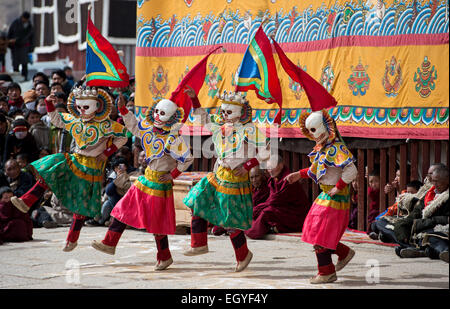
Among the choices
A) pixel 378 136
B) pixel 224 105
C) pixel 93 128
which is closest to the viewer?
pixel 224 105

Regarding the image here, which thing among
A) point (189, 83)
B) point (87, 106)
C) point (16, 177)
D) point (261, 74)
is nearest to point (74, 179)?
point (87, 106)

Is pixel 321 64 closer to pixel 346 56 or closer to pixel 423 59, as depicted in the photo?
pixel 346 56

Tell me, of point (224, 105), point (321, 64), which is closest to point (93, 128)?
point (224, 105)

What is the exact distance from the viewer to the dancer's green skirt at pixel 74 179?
8.75 metres

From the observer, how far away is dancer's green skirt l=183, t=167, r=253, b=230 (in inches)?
317

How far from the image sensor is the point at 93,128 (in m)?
8.82

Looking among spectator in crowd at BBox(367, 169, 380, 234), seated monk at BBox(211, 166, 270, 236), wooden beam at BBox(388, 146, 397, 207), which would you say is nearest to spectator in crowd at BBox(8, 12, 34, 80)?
seated monk at BBox(211, 166, 270, 236)

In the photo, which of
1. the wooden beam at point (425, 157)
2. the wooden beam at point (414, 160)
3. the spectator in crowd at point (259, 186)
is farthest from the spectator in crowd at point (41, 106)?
the wooden beam at point (425, 157)

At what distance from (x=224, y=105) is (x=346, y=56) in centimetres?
253

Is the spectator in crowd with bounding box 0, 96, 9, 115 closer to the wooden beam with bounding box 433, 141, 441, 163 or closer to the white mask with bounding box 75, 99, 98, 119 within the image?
the white mask with bounding box 75, 99, 98, 119

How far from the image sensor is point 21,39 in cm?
1900

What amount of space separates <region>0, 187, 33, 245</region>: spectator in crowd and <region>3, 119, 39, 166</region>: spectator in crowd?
5.53 feet

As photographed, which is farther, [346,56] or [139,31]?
[139,31]

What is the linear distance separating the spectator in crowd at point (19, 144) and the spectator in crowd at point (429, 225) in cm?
558
